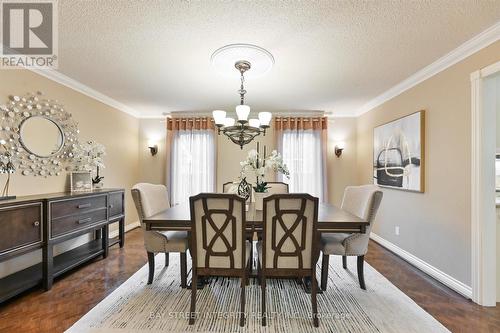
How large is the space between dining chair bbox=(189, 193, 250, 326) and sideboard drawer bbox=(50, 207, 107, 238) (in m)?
1.66

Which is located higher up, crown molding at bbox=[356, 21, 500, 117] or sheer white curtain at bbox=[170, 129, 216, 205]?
crown molding at bbox=[356, 21, 500, 117]

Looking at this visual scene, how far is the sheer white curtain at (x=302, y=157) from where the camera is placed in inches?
188

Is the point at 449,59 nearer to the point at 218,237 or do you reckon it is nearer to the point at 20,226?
the point at 218,237

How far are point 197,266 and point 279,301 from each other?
2.91 ft

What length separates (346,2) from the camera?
67.2 inches

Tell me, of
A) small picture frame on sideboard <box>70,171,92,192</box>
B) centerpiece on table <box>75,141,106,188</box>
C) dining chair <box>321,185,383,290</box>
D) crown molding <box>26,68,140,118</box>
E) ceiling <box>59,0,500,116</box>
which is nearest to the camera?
ceiling <box>59,0,500,116</box>

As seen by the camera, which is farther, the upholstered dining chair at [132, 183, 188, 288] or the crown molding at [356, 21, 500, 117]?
the upholstered dining chair at [132, 183, 188, 288]

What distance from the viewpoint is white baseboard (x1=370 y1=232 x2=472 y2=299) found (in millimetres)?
2300

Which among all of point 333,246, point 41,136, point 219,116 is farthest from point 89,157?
point 333,246

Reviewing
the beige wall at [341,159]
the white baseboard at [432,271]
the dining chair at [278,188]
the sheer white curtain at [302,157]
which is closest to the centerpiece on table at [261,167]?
the dining chair at [278,188]

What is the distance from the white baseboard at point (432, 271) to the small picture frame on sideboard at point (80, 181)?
14.5 feet

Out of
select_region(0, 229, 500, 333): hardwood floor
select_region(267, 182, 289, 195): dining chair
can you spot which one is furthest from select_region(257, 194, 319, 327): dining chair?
select_region(267, 182, 289, 195): dining chair

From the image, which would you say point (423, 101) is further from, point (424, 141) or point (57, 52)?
point (57, 52)

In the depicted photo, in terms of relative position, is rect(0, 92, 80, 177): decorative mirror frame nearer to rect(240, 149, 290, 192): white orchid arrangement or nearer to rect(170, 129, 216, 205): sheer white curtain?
rect(170, 129, 216, 205): sheer white curtain
